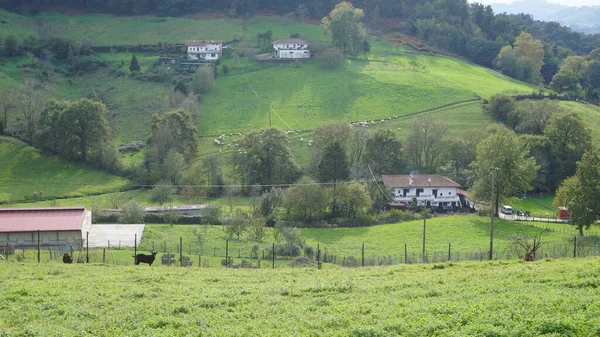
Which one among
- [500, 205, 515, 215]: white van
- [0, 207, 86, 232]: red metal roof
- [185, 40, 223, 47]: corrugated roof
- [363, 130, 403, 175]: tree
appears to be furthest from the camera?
[185, 40, 223, 47]: corrugated roof

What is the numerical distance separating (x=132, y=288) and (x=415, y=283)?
38.4 feet

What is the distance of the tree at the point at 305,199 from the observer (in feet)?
194

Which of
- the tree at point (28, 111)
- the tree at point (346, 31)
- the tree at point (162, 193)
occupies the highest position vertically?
the tree at point (346, 31)

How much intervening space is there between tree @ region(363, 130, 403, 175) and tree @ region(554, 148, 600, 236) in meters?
22.8

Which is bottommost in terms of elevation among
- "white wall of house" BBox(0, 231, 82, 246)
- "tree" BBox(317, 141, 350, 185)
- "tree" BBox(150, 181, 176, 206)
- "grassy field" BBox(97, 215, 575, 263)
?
"grassy field" BBox(97, 215, 575, 263)

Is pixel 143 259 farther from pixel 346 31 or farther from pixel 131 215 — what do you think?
pixel 346 31

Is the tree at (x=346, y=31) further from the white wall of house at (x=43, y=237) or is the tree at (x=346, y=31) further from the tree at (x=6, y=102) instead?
the white wall of house at (x=43, y=237)

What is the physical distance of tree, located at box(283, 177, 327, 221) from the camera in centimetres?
5900

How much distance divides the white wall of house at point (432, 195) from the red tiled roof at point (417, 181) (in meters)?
0.41

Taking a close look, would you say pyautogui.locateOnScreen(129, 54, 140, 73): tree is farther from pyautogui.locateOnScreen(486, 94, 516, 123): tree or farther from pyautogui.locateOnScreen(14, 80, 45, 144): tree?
pyautogui.locateOnScreen(486, 94, 516, 123): tree

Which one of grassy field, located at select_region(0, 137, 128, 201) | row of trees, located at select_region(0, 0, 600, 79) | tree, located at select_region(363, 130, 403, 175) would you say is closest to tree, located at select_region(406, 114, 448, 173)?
tree, located at select_region(363, 130, 403, 175)

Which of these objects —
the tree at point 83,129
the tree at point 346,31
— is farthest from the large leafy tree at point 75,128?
the tree at point 346,31

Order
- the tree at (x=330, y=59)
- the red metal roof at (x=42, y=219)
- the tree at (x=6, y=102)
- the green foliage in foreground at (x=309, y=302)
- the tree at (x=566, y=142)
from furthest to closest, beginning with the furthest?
the tree at (x=330, y=59) → the tree at (x=6, y=102) → the tree at (x=566, y=142) → the red metal roof at (x=42, y=219) → the green foliage in foreground at (x=309, y=302)

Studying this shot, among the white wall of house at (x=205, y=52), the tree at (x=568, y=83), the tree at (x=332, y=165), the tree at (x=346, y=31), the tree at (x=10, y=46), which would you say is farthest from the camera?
the tree at (x=346, y=31)
